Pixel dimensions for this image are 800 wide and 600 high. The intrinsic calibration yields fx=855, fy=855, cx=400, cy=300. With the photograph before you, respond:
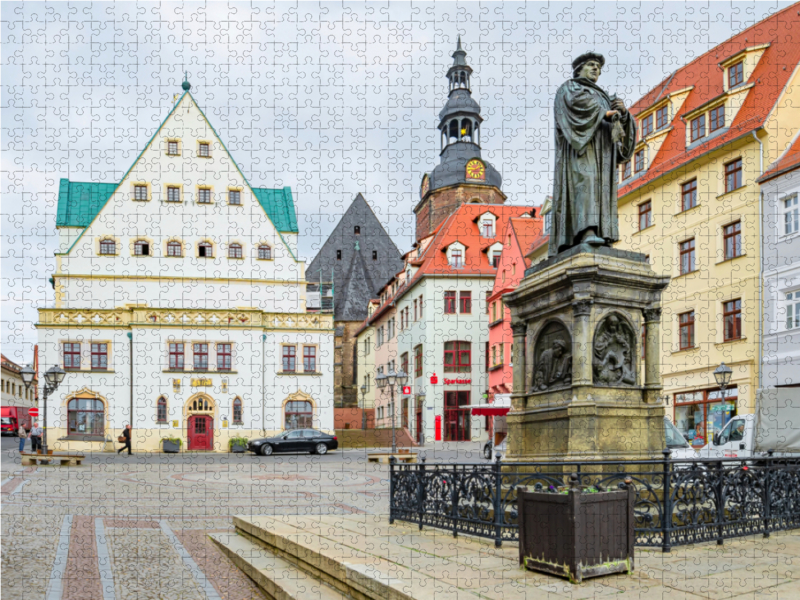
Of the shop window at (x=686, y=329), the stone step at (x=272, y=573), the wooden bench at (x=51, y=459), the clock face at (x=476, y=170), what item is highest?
the clock face at (x=476, y=170)

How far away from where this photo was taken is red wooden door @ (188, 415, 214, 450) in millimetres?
43731

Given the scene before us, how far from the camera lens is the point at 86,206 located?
160 ft

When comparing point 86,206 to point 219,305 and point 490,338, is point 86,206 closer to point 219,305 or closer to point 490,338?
point 219,305

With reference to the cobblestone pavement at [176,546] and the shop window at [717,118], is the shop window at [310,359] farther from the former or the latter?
the shop window at [717,118]

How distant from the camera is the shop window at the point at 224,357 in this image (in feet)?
145

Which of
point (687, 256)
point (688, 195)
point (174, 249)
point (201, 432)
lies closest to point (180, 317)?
point (174, 249)

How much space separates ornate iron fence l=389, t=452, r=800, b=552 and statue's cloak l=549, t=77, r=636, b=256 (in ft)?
9.17

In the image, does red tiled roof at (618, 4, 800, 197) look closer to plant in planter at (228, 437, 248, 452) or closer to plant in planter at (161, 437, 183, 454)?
plant in planter at (228, 437, 248, 452)

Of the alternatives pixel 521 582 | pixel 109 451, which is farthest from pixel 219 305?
pixel 521 582

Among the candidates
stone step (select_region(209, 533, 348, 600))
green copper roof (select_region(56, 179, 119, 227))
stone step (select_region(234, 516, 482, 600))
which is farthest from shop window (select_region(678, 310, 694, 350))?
green copper roof (select_region(56, 179, 119, 227))

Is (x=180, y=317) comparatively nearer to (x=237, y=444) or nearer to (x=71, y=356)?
(x=71, y=356)

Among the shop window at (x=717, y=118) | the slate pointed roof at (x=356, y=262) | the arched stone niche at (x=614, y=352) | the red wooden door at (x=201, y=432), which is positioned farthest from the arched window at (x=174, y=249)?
the slate pointed roof at (x=356, y=262)

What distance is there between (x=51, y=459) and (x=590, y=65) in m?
25.4

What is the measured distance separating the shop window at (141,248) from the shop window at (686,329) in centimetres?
2745
